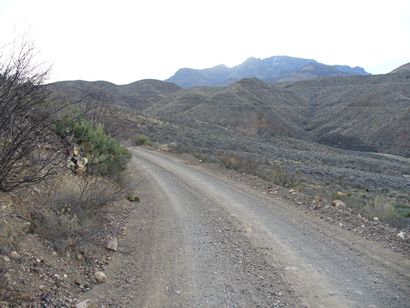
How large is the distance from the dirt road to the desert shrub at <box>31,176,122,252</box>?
2.25 feet

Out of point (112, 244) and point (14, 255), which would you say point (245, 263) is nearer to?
point (112, 244)

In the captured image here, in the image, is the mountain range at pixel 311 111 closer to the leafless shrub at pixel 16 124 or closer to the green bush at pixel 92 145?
the green bush at pixel 92 145

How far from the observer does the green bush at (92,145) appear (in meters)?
9.82

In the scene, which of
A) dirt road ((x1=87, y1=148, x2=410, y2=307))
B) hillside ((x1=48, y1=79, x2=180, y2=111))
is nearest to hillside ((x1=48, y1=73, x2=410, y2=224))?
hillside ((x1=48, y1=79, x2=180, y2=111))

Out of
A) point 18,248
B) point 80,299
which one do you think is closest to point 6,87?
point 18,248

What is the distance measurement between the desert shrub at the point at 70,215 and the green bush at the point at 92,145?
81.3 inches

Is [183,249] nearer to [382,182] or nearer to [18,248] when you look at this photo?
[18,248]

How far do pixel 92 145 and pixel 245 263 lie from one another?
19.6 ft

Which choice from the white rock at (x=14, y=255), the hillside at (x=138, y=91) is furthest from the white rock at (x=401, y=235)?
the hillside at (x=138, y=91)

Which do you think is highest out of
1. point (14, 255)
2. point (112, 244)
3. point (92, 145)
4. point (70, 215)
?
point (92, 145)

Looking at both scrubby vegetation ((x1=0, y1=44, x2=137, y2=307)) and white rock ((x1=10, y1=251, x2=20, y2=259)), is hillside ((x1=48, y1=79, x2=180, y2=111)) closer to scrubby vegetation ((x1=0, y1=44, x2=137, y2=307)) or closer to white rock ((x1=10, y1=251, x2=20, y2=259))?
scrubby vegetation ((x1=0, y1=44, x2=137, y2=307))

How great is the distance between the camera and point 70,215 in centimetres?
627

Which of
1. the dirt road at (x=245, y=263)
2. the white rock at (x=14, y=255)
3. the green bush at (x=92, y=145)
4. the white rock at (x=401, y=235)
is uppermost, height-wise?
the green bush at (x=92, y=145)

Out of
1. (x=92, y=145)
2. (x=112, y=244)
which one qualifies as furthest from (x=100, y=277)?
(x=92, y=145)
